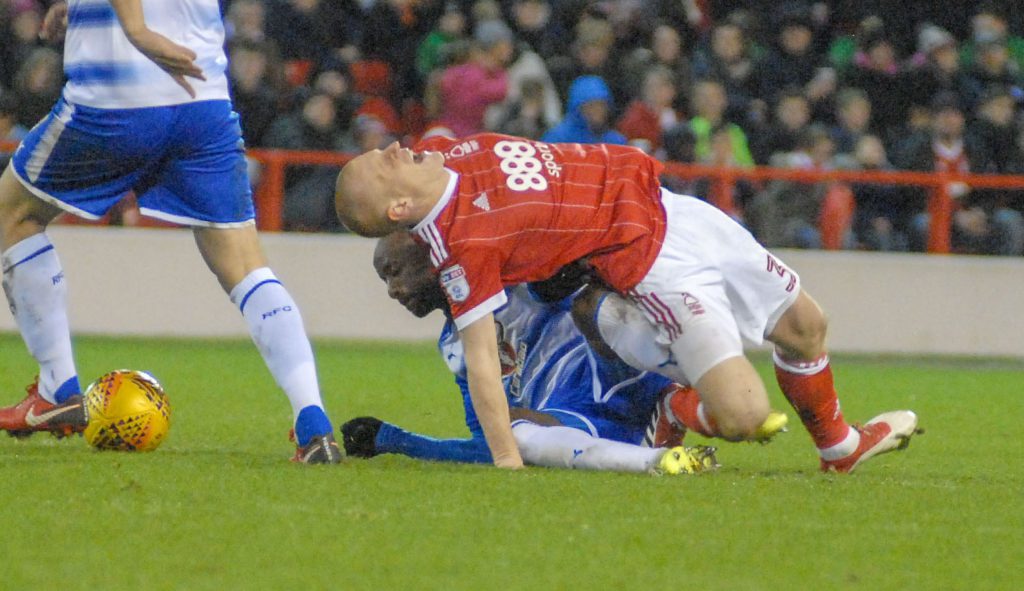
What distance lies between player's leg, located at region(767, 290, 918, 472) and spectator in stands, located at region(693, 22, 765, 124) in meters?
7.44

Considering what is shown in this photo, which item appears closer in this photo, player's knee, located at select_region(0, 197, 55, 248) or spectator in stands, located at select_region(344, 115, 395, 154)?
player's knee, located at select_region(0, 197, 55, 248)

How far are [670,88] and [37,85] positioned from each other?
4293mm

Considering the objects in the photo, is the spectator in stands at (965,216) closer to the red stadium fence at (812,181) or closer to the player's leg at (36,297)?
the red stadium fence at (812,181)

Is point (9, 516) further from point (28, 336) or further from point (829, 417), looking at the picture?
point (829, 417)

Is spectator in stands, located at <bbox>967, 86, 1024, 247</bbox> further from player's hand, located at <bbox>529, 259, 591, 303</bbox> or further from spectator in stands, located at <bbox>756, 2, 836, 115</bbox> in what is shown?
player's hand, located at <bbox>529, 259, 591, 303</bbox>

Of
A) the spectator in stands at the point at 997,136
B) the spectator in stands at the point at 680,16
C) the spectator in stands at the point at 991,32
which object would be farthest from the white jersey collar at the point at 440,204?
the spectator in stands at the point at 991,32

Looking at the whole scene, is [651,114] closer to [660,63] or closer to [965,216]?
[660,63]

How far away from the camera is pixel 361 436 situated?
5.97m

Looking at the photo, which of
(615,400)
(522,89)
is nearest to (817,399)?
(615,400)

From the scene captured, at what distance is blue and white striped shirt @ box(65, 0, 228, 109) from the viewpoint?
5570 mm

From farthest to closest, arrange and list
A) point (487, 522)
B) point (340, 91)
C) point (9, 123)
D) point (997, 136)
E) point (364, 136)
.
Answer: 1. point (997, 136)
2. point (340, 91)
3. point (364, 136)
4. point (9, 123)
5. point (487, 522)

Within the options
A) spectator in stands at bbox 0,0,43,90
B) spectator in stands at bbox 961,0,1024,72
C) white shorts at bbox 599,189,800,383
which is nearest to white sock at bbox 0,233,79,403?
white shorts at bbox 599,189,800,383

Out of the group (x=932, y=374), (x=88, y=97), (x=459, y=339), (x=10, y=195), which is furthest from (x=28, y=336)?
(x=932, y=374)

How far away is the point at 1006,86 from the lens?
13766 mm
